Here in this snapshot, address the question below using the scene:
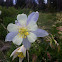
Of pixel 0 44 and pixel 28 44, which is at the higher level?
pixel 28 44

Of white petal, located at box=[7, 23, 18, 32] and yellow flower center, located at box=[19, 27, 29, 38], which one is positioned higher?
white petal, located at box=[7, 23, 18, 32]

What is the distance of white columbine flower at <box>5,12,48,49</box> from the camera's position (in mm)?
366

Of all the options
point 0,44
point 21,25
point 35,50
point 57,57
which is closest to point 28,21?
point 21,25

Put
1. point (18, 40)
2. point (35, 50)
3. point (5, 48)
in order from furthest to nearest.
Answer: point (5, 48), point (35, 50), point (18, 40)

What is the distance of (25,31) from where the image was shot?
38 centimetres

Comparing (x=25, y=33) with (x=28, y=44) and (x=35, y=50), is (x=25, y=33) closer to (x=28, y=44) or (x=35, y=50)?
(x=28, y=44)

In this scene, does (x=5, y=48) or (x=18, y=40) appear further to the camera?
(x=5, y=48)

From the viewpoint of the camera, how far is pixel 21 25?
0.40 meters

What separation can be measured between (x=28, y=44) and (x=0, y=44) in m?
0.80

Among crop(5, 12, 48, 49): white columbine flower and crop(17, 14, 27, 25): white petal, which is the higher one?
crop(17, 14, 27, 25): white petal

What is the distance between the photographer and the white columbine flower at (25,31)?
0.37m

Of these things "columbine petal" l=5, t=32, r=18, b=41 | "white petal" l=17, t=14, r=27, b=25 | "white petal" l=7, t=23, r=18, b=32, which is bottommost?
"columbine petal" l=5, t=32, r=18, b=41

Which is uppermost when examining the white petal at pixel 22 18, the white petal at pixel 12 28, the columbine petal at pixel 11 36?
the white petal at pixel 22 18

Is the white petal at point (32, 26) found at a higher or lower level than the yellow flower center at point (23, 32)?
higher
